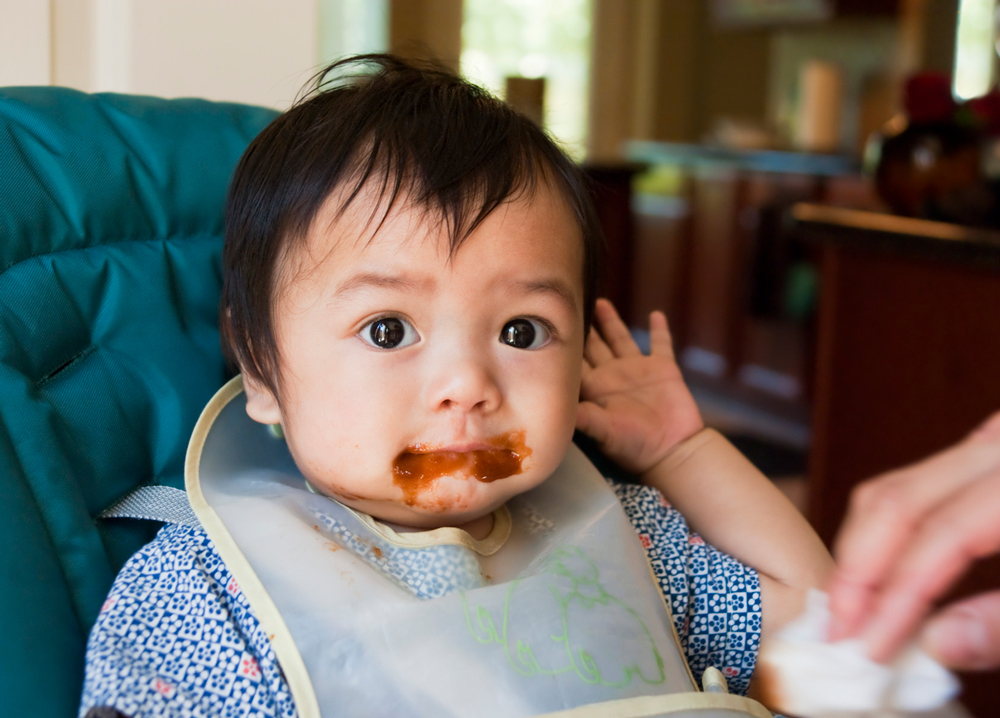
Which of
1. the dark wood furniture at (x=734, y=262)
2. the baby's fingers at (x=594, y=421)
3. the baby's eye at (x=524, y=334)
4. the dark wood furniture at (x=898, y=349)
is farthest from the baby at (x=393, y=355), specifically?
the dark wood furniture at (x=734, y=262)

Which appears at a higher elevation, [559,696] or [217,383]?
[217,383]

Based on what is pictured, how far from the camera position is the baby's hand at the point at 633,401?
110 cm

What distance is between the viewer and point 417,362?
796 millimetres

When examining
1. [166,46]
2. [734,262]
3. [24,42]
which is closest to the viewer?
[24,42]

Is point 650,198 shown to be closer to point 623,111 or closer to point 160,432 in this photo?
point 623,111

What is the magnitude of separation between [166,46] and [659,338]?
2.29ft

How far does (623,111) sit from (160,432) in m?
5.21

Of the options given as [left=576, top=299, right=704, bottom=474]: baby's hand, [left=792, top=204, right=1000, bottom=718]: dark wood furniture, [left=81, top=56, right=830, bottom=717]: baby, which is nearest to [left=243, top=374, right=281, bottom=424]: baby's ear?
[left=81, top=56, right=830, bottom=717]: baby

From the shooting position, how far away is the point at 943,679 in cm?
60

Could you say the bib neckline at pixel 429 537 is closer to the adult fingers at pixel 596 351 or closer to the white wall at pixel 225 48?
the adult fingers at pixel 596 351

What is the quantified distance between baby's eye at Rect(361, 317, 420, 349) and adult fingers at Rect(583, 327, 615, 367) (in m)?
0.40

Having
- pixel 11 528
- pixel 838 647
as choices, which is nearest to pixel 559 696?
pixel 838 647

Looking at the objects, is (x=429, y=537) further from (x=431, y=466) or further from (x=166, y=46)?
(x=166, y=46)

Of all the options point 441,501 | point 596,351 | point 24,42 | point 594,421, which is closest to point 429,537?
point 441,501
